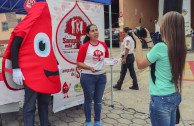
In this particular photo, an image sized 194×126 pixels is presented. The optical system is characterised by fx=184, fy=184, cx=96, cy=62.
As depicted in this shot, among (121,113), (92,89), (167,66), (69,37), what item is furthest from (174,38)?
(121,113)

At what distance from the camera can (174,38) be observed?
5.35ft

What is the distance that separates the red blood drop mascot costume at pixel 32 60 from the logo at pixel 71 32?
59cm

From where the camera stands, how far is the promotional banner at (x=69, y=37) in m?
3.12

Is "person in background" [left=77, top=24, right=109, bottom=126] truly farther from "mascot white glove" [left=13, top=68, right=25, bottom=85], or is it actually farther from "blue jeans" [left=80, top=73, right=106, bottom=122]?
"mascot white glove" [left=13, top=68, right=25, bottom=85]

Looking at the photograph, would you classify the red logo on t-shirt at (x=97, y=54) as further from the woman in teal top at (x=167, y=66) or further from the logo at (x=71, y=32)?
the woman in teal top at (x=167, y=66)

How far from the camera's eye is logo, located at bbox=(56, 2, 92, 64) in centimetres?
320

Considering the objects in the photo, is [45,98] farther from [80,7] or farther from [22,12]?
[22,12]

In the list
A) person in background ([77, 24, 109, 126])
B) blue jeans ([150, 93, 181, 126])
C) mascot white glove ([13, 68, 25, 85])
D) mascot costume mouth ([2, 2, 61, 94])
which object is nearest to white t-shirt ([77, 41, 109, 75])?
person in background ([77, 24, 109, 126])

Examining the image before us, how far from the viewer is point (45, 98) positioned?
262cm

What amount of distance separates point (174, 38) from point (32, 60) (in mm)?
1713

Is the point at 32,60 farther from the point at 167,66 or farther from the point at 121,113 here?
the point at 121,113

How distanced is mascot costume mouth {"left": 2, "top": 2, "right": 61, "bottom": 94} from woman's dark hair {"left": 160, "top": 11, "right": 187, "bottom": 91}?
157cm

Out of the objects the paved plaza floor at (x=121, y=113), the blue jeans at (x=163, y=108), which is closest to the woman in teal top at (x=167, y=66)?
the blue jeans at (x=163, y=108)

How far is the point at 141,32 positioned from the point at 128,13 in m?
14.6
